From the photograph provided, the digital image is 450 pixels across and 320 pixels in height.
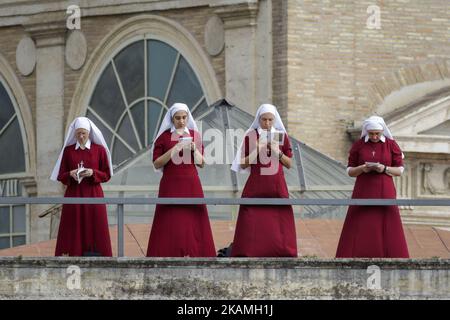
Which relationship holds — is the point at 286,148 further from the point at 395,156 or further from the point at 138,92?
the point at 138,92

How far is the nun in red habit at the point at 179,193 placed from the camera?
987 inches

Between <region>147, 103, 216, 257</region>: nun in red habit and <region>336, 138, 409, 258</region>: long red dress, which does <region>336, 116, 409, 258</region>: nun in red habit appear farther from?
<region>147, 103, 216, 257</region>: nun in red habit

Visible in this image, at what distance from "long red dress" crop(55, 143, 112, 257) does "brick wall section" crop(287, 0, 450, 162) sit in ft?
34.2

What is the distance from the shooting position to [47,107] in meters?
40.3

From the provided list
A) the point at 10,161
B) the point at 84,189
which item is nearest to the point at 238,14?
the point at 10,161

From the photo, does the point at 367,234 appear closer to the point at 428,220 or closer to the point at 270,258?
the point at 270,258

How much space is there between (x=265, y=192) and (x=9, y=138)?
16465 millimetres

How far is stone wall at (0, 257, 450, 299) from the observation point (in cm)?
2373

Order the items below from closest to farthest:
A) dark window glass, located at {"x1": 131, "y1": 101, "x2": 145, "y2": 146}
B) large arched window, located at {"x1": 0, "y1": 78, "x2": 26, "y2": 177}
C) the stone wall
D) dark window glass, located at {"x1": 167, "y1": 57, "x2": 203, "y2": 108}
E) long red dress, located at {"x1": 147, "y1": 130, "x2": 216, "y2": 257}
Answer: the stone wall < long red dress, located at {"x1": 147, "y1": 130, "x2": 216, "y2": 257} < dark window glass, located at {"x1": 167, "y1": 57, "x2": 203, "y2": 108} < dark window glass, located at {"x1": 131, "y1": 101, "x2": 145, "y2": 146} < large arched window, located at {"x1": 0, "y1": 78, "x2": 26, "y2": 177}

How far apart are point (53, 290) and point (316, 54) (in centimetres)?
1362

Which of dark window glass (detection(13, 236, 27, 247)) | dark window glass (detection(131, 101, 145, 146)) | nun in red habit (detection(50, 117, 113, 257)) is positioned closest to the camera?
nun in red habit (detection(50, 117, 113, 257))

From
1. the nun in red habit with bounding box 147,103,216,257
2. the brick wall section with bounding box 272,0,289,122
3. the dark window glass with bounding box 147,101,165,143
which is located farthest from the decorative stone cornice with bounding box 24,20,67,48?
the nun in red habit with bounding box 147,103,216,257

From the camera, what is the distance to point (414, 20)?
37500mm

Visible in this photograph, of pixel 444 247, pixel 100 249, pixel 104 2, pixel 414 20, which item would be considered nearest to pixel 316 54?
pixel 414 20
